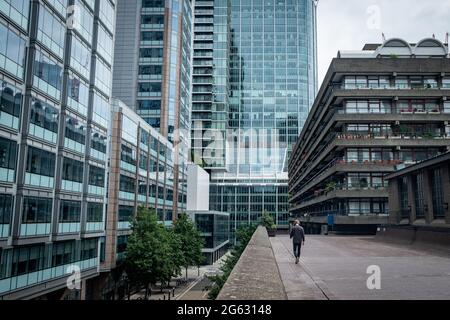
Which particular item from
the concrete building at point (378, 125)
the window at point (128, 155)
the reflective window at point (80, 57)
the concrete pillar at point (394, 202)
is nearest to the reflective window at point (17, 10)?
the reflective window at point (80, 57)

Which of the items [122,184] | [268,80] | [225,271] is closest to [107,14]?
[122,184]

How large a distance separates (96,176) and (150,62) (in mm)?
40899

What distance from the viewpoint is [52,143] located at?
102 feet

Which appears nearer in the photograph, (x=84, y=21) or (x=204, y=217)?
(x=84, y=21)

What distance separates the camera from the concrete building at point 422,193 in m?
23.0

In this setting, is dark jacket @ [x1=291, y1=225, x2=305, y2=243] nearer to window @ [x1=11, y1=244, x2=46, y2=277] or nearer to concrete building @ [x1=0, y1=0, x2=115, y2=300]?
concrete building @ [x1=0, y1=0, x2=115, y2=300]

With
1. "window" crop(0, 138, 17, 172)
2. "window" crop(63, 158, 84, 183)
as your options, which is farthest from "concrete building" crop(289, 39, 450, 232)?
"window" crop(0, 138, 17, 172)

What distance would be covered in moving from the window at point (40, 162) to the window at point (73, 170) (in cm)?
171

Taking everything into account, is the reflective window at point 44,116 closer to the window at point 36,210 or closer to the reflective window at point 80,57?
the window at point 36,210

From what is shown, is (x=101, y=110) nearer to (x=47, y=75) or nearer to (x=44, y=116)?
(x=47, y=75)

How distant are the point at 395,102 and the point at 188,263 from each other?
3809 cm

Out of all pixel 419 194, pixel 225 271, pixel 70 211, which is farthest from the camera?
pixel 70 211

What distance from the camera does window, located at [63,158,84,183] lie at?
33.2 m

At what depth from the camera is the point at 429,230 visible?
2294 centimetres
